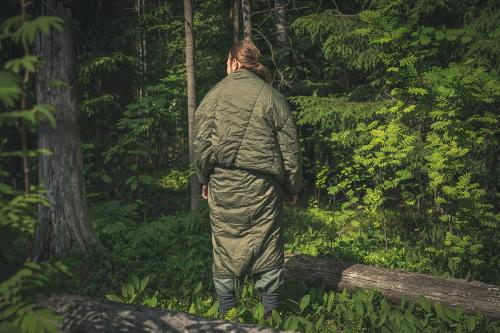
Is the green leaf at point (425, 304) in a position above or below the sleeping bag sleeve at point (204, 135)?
below

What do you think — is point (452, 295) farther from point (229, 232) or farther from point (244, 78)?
point (244, 78)

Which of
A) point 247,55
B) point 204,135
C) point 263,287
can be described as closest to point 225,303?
point 263,287

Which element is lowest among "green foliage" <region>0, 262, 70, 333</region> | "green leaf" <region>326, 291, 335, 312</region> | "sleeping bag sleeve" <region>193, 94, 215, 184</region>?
"green leaf" <region>326, 291, 335, 312</region>

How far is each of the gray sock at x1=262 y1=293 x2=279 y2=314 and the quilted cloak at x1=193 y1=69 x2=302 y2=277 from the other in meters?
0.31

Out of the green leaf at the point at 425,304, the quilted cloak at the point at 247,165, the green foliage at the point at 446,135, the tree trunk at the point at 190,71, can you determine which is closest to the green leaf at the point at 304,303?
the quilted cloak at the point at 247,165

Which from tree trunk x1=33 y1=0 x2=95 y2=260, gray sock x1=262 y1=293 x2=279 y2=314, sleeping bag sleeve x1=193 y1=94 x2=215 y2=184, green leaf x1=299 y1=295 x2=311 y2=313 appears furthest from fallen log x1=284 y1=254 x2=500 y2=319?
tree trunk x1=33 y1=0 x2=95 y2=260

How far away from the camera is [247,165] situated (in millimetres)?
4070

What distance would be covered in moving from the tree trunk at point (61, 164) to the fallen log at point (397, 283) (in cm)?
272

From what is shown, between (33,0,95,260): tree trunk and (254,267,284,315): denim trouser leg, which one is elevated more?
(33,0,95,260): tree trunk

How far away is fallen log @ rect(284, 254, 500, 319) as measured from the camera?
4.48 metres

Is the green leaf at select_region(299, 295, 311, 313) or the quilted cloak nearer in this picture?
the quilted cloak

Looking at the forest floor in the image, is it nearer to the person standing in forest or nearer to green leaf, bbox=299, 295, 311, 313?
green leaf, bbox=299, 295, 311, 313

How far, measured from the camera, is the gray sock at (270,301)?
14.4ft

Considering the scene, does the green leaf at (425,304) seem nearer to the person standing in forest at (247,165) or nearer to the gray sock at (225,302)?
the person standing in forest at (247,165)
